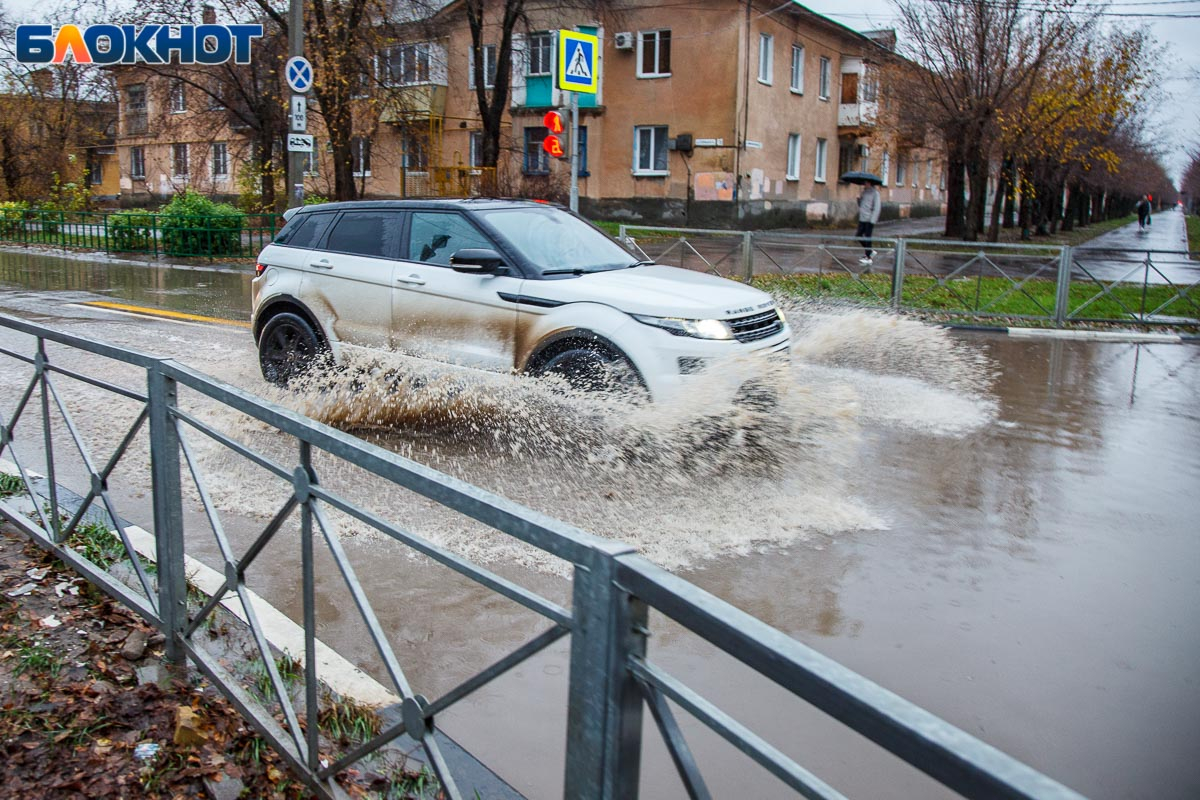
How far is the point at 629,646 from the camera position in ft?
5.87

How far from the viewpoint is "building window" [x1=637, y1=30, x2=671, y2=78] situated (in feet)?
106

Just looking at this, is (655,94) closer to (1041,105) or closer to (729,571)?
(1041,105)

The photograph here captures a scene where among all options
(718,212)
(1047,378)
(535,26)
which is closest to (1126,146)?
(718,212)

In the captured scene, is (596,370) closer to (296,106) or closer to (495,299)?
(495,299)

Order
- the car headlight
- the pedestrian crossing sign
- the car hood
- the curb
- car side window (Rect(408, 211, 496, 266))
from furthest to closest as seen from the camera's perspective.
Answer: the curb → the pedestrian crossing sign → car side window (Rect(408, 211, 496, 266)) → the car hood → the car headlight

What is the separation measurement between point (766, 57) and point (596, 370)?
29476 millimetres

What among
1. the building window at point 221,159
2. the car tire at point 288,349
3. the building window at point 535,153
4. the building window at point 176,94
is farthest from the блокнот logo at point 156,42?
the car tire at point 288,349

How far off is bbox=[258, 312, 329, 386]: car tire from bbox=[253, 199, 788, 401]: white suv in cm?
1

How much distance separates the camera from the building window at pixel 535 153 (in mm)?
34188

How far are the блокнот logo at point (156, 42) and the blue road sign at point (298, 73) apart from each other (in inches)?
271

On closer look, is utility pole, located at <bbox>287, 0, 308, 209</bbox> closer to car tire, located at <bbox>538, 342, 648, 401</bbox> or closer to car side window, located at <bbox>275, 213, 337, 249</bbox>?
car side window, located at <bbox>275, 213, 337, 249</bbox>

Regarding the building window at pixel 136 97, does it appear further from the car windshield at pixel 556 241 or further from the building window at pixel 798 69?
the car windshield at pixel 556 241

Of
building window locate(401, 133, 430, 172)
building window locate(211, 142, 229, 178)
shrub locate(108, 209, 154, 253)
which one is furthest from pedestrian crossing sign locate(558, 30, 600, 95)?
building window locate(211, 142, 229, 178)

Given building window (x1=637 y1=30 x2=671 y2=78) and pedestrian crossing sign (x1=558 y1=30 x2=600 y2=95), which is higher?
building window (x1=637 y1=30 x2=671 y2=78)
